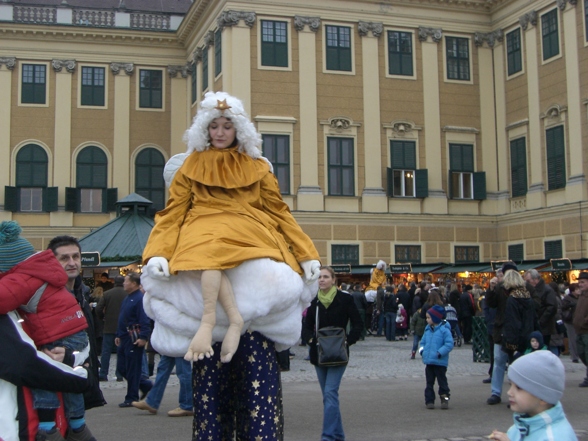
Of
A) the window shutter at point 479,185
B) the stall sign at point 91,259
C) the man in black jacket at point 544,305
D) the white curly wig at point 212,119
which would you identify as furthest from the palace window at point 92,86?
the white curly wig at point 212,119

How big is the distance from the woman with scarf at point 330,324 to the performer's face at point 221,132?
3.63 metres

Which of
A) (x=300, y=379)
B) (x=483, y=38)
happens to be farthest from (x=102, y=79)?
(x=300, y=379)

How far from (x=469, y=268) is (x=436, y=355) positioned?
55.2 feet

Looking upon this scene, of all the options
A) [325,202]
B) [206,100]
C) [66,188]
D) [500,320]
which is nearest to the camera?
[206,100]

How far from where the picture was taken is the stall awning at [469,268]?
25797 mm

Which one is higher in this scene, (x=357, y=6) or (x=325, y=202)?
(x=357, y=6)

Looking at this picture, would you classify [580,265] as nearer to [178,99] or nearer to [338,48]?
[338,48]

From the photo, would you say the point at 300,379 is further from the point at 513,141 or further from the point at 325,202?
the point at 513,141

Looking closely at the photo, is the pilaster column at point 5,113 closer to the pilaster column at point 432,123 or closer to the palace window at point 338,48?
the palace window at point 338,48

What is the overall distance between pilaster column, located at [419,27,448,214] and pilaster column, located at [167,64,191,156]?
438 inches

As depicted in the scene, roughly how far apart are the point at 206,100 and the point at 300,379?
33.7 feet

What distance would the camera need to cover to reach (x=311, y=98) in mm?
30312

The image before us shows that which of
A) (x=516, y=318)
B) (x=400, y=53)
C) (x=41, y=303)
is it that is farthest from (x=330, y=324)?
(x=400, y=53)

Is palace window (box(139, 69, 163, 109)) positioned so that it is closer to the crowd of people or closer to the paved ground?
the paved ground
